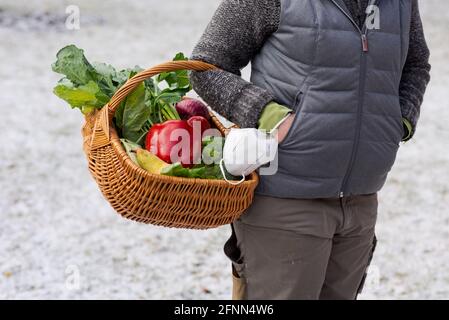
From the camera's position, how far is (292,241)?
79.5 inches

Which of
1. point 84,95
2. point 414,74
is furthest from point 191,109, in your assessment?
point 414,74

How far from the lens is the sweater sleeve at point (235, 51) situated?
1.94 m

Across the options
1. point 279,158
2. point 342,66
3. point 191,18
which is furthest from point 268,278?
point 191,18

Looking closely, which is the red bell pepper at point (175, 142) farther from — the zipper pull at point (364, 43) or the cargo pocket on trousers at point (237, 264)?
the zipper pull at point (364, 43)

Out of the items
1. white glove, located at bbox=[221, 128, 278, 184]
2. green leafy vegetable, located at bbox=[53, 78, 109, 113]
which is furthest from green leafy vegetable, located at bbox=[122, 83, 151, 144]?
white glove, located at bbox=[221, 128, 278, 184]

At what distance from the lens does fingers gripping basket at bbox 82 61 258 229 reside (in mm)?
1814

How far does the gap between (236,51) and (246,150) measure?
0.33 metres

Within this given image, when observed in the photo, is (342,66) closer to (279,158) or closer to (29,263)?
(279,158)

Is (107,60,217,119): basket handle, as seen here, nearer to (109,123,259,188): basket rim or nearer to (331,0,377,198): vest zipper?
(109,123,259,188): basket rim

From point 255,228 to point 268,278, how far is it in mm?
155

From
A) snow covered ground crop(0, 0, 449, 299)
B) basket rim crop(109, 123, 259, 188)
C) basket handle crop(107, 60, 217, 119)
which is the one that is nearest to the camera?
basket rim crop(109, 123, 259, 188)

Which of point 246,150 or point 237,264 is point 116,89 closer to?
point 246,150

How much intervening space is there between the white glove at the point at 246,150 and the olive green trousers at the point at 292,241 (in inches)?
7.6

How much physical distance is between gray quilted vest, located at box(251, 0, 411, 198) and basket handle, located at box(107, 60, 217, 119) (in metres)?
0.21
